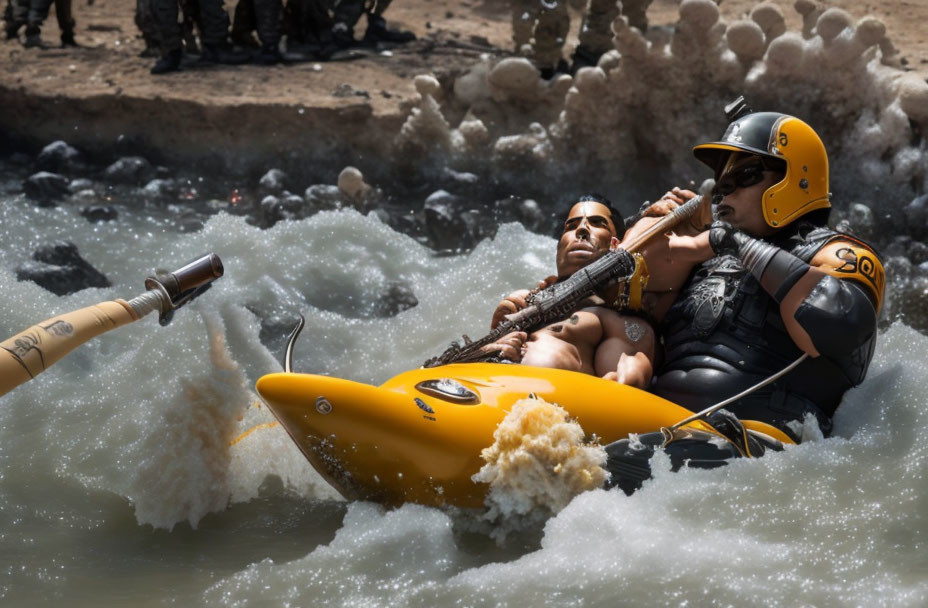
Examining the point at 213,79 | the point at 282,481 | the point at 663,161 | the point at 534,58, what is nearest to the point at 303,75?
the point at 213,79

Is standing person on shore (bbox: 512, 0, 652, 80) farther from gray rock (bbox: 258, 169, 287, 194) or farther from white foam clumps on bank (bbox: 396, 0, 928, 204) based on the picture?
gray rock (bbox: 258, 169, 287, 194)

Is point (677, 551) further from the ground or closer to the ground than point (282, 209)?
further from the ground

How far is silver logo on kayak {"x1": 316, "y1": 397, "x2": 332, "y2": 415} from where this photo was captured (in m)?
4.02

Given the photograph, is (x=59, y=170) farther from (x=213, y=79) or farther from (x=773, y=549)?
(x=773, y=549)

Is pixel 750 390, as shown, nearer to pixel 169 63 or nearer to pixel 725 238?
pixel 725 238

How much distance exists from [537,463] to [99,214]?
6204mm

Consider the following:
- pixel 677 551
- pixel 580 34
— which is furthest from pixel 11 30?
pixel 677 551

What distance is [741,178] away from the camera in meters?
4.74

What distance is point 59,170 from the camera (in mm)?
10141

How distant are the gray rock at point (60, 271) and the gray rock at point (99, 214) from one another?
1.26 m

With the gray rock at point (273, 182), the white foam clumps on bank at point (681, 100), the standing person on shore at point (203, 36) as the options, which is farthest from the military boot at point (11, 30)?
the white foam clumps on bank at point (681, 100)

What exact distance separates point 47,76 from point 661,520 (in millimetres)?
8684

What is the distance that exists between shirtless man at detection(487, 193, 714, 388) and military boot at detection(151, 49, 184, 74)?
6.88 m

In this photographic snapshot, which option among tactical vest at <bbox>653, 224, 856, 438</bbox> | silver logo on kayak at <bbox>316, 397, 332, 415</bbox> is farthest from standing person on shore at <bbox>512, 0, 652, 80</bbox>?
silver logo on kayak at <bbox>316, 397, 332, 415</bbox>
